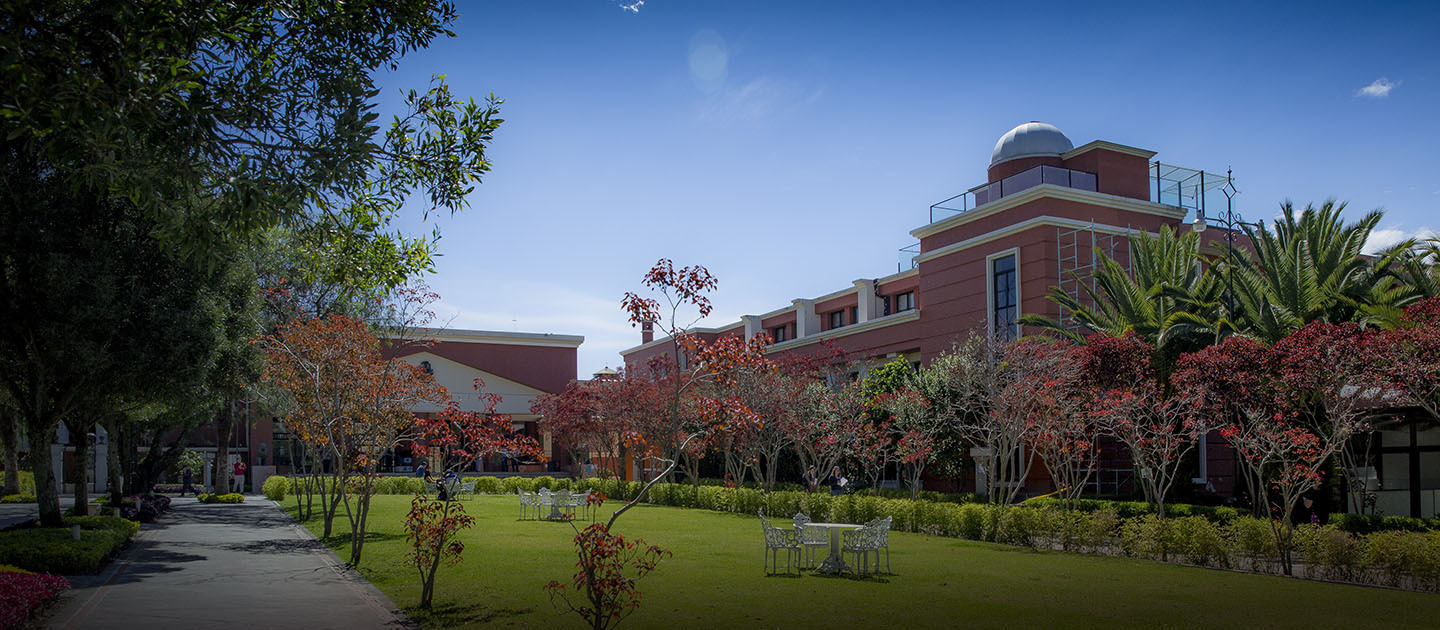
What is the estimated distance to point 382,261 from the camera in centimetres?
1183

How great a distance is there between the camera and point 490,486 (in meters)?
45.4

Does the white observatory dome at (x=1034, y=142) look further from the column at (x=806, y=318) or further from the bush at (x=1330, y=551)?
the bush at (x=1330, y=551)

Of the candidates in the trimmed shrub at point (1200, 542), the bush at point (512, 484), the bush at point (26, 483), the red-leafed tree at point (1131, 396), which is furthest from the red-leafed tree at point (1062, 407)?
the bush at point (26, 483)

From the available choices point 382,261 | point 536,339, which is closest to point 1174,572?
point 382,261

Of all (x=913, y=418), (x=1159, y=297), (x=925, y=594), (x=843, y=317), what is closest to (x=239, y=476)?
(x=843, y=317)

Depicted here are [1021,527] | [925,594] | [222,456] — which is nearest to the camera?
[925,594]

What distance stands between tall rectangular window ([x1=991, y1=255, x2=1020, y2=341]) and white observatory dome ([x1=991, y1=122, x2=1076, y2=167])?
15.2 feet

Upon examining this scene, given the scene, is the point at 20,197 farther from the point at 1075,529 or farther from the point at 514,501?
the point at 514,501

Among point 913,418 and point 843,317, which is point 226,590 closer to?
point 913,418

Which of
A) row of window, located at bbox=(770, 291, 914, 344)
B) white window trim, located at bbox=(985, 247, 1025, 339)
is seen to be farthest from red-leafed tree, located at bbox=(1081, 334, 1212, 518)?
row of window, located at bbox=(770, 291, 914, 344)

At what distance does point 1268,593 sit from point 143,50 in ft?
47.4

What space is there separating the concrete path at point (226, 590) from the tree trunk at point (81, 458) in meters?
1.58

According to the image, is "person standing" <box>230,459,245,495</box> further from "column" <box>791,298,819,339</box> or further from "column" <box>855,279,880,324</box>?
Answer: "column" <box>855,279,880,324</box>

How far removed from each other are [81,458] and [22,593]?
1199 cm
